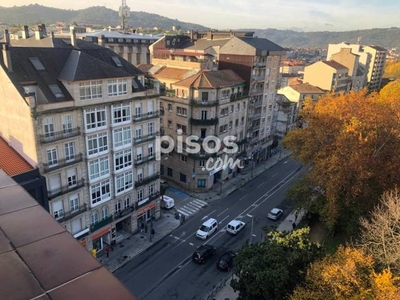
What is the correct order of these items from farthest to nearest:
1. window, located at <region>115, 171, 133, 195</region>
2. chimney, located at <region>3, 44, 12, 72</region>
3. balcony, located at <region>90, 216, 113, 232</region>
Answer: window, located at <region>115, 171, 133, 195</region>, balcony, located at <region>90, 216, 113, 232</region>, chimney, located at <region>3, 44, 12, 72</region>

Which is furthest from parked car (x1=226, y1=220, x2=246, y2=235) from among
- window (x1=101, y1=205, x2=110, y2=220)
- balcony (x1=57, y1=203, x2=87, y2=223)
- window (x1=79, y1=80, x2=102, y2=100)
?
window (x1=79, y1=80, x2=102, y2=100)

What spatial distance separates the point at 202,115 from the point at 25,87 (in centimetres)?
2598

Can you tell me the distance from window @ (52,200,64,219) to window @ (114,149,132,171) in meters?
7.39

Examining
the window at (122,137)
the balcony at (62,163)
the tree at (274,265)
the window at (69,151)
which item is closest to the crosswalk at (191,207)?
the window at (122,137)

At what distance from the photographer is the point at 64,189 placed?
32188 mm

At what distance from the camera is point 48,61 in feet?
107

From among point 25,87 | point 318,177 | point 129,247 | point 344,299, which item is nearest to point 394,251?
point 344,299

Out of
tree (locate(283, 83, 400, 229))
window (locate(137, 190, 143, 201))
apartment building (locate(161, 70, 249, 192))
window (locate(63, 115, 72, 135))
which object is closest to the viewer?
window (locate(63, 115, 72, 135))

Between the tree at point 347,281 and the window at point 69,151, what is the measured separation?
77.0 ft

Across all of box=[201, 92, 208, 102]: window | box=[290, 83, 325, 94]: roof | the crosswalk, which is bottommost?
the crosswalk

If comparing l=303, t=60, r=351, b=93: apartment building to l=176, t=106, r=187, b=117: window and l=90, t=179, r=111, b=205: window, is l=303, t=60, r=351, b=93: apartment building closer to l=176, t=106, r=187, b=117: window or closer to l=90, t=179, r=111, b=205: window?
l=176, t=106, r=187, b=117: window

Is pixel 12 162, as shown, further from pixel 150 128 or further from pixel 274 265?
pixel 274 265

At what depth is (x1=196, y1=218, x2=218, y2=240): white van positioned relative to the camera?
4084 centimetres

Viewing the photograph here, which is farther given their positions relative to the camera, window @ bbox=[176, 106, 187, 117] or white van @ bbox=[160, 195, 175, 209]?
window @ bbox=[176, 106, 187, 117]
